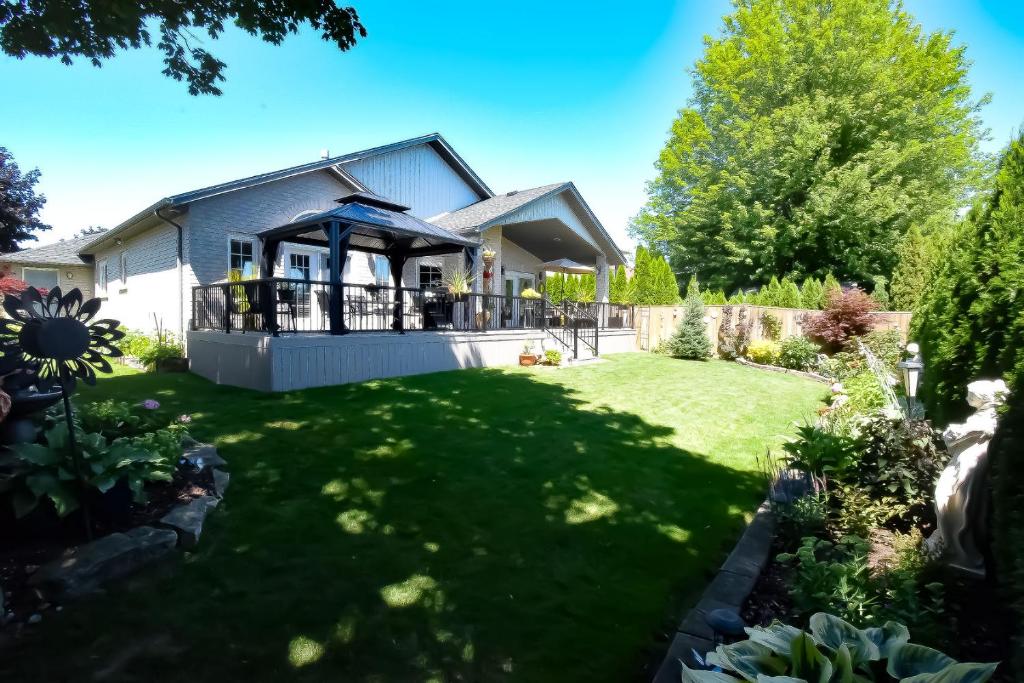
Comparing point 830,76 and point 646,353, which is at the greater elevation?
point 830,76

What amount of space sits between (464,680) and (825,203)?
23.8 meters

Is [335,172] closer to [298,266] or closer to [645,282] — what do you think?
[298,266]

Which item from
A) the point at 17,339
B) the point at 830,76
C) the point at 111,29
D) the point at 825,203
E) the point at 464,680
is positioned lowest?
the point at 464,680

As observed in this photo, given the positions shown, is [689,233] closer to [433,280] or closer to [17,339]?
[433,280]

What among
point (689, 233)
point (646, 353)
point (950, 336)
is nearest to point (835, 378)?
point (646, 353)

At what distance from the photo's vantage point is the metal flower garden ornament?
2.78m

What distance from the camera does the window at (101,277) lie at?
1641 centimetres

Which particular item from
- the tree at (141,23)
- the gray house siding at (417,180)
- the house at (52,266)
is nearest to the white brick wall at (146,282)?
the gray house siding at (417,180)

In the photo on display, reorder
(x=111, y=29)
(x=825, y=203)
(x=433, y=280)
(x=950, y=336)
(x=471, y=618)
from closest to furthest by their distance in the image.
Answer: (x=471, y=618) < (x=950, y=336) < (x=111, y=29) < (x=433, y=280) < (x=825, y=203)

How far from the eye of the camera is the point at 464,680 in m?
2.16

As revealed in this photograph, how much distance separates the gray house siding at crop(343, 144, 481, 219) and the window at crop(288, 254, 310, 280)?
288 centimetres

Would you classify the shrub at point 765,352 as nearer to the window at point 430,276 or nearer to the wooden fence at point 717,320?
the wooden fence at point 717,320

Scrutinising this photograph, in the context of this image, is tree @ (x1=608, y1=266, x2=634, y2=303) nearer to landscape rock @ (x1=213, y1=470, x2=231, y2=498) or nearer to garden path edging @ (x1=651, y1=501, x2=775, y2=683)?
garden path edging @ (x1=651, y1=501, x2=775, y2=683)

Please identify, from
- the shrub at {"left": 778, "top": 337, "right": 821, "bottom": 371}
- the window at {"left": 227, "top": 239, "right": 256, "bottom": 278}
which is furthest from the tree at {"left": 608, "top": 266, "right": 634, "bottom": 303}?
the window at {"left": 227, "top": 239, "right": 256, "bottom": 278}
